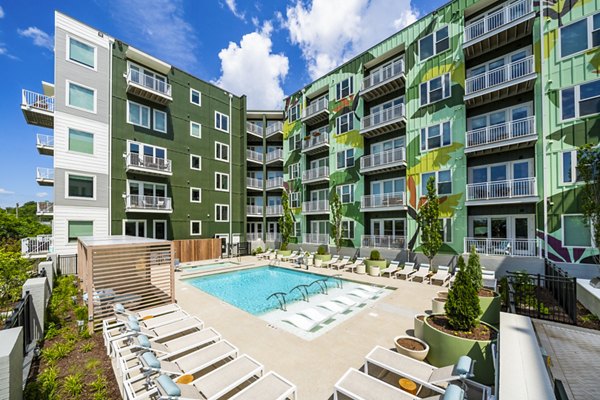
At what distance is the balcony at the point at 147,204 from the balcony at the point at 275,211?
9.98 meters

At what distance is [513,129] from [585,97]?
9.15 ft

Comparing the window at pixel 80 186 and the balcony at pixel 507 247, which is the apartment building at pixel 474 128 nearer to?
the balcony at pixel 507 247

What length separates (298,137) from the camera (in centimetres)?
2538

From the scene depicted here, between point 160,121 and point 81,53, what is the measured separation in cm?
604

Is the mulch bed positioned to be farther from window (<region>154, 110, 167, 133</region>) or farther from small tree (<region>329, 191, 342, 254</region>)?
window (<region>154, 110, 167, 133</region>)

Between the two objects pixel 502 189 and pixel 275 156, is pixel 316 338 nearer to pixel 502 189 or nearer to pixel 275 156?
pixel 502 189

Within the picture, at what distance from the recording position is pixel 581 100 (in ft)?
38.3

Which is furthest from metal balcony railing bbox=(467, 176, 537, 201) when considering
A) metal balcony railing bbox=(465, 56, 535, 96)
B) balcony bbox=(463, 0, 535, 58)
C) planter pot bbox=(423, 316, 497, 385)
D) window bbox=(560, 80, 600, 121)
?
planter pot bbox=(423, 316, 497, 385)

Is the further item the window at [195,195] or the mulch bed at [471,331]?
the window at [195,195]

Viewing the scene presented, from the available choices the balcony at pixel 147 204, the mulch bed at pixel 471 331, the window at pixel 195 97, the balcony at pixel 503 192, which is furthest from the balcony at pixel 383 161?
the window at pixel 195 97

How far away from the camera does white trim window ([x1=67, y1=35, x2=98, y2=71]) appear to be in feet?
52.9

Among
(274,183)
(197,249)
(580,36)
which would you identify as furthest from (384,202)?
(197,249)

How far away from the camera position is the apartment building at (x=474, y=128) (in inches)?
469

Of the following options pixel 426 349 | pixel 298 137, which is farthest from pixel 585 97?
pixel 298 137
